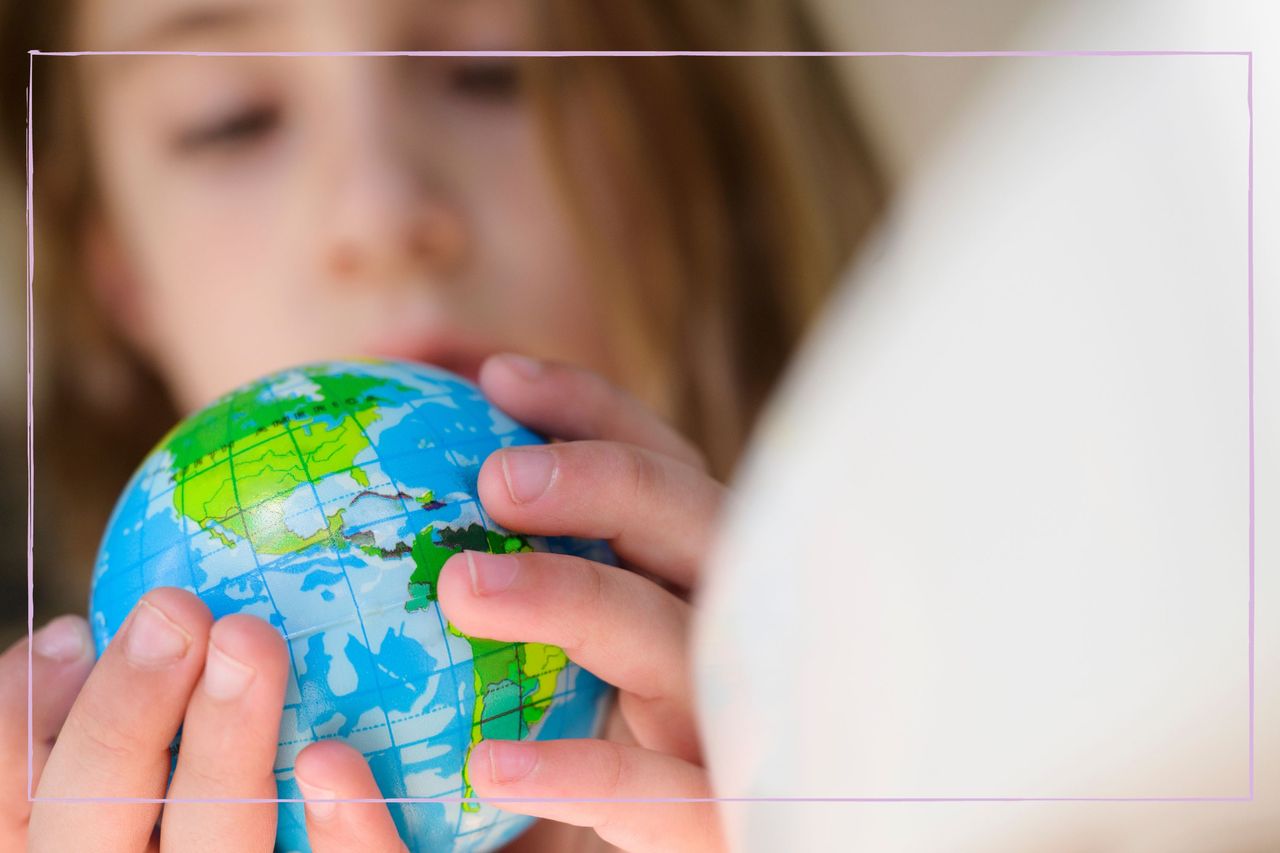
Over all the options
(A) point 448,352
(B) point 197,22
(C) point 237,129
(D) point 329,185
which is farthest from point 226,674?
(B) point 197,22

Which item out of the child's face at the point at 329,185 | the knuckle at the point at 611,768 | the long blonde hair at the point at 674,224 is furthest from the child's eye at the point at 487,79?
the knuckle at the point at 611,768

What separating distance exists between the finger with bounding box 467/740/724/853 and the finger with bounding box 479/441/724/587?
17cm

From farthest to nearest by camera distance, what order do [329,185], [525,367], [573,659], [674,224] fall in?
[674,224]
[329,185]
[525,367]
[573,659]

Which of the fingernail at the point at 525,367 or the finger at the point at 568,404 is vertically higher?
the fingernail at the point at 525,367

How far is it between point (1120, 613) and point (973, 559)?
0.46 meters

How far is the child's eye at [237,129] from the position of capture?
1448 millimetres

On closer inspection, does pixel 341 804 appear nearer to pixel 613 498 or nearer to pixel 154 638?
pixel 154 638

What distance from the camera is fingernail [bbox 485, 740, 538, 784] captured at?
0.74 metres

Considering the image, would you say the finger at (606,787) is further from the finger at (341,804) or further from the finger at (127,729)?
the finger at (127,729)

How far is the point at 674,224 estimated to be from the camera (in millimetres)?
1835

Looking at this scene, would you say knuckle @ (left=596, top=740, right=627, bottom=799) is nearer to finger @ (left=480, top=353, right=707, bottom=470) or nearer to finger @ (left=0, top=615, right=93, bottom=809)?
finger @ (left=480, top=353, right=707, bottom=470)

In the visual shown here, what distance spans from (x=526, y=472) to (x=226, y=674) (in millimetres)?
262

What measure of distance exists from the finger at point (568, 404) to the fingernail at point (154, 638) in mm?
351

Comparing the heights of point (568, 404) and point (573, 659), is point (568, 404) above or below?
above
